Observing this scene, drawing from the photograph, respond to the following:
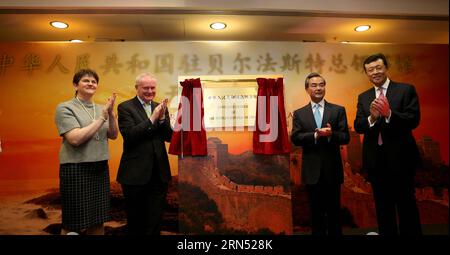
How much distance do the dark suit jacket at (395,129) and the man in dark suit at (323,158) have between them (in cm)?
15

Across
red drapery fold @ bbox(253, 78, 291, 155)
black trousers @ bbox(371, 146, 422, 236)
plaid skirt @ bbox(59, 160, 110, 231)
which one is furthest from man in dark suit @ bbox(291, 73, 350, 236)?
plaid skirt @ bbox(59, 160, 110, 231)

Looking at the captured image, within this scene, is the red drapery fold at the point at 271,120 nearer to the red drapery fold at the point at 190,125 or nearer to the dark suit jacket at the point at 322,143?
the dark suit jacket at the point at 322,143

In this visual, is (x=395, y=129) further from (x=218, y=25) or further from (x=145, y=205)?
(x=145, y=205)

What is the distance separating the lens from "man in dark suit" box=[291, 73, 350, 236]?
2.32m

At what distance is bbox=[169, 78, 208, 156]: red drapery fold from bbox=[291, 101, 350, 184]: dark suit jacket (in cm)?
72

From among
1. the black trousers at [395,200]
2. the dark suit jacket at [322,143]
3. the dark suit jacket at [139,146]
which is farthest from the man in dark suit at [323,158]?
the dark suit jacket at [139,146]

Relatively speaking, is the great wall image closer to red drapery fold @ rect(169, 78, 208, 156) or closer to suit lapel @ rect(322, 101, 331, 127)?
red drapery fold @ rect(169, 78, 208, 156)

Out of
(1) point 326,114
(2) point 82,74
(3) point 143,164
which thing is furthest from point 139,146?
(1) point 326,114

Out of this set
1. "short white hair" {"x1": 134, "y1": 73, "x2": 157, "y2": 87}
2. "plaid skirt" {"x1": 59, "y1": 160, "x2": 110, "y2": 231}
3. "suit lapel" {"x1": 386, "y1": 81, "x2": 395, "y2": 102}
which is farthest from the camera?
"short white hair" {"x1": 134, "y1": 73, "x2": 157, "y2": 87}

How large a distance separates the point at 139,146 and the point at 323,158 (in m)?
1.32

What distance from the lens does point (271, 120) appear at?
2494mm

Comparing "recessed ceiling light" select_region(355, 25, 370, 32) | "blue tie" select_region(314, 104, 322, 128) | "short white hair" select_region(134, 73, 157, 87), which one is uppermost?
"recessed ceiling light" select_region(355, 25, 370, 32)
